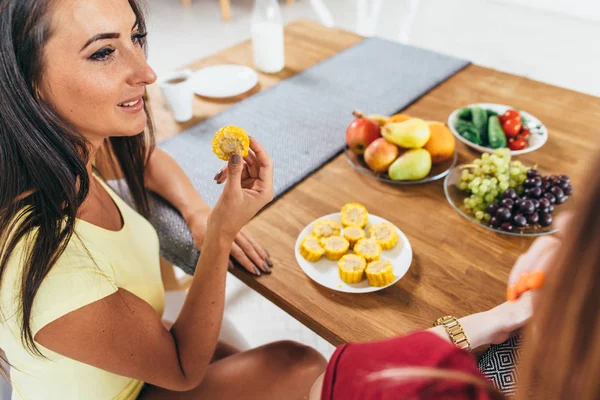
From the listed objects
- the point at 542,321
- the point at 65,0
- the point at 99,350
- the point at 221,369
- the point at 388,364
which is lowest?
the point at 221,369

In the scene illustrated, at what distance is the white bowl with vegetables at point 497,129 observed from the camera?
50.5 inches

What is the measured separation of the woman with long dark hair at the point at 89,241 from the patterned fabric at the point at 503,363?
43 centimetres

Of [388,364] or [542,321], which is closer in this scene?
[542,321]

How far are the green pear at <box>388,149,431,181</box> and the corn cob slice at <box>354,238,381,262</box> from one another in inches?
9.8

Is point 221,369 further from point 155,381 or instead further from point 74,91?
point 74,91

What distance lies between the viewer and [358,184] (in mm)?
1217

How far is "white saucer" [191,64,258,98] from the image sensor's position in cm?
161

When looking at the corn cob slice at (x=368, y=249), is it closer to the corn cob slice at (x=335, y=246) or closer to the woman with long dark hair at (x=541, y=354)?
the corn cob slice at (x=335, y=246)

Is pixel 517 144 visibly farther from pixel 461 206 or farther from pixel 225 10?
pixel 225 10

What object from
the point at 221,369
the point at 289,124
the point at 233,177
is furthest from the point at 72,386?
the point at 289,124

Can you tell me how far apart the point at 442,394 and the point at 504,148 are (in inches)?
34.4

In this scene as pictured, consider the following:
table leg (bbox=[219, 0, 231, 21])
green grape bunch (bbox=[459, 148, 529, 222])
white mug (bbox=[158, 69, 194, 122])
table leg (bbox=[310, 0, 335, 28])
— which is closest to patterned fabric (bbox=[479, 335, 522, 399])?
green grape bunch (bbox=[459, 148, 529, 222])

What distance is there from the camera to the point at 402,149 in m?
1.24

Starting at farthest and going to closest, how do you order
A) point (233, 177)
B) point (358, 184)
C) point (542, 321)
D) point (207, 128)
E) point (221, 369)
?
point (207, 128)
point (358, 184)
point (221, 369)
point (233, 177)
point (542, 321)
